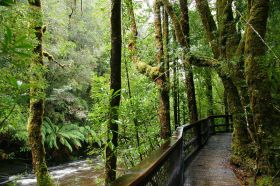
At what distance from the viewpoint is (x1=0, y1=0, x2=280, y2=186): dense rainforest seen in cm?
477

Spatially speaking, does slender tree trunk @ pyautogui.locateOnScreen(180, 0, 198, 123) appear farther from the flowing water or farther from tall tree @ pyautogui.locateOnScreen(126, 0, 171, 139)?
the flowing water

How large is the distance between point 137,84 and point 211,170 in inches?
186

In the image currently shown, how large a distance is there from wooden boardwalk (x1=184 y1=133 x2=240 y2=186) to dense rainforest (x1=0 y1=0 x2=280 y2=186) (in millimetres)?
515

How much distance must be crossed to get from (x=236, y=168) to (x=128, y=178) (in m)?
6.93

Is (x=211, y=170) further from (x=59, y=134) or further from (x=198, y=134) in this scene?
(x=59, y=134)

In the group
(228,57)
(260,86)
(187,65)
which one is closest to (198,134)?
(187,65)

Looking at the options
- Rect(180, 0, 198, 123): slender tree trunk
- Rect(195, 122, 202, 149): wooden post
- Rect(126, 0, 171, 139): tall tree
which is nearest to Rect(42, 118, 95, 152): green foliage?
Rect(126, 0, 171, 139): tall tree

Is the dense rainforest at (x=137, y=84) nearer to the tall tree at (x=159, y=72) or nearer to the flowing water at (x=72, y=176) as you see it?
the tall tree at (x=159, y=72)

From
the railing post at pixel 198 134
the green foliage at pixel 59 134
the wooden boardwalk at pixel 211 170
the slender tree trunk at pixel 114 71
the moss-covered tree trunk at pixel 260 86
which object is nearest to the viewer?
the slender tree trunk at pixel 114 71

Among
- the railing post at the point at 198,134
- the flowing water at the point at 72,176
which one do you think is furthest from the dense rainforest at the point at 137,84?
the railing post at the point at 198,134

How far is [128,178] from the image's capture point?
2367 mm

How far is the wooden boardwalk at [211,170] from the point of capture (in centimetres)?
684

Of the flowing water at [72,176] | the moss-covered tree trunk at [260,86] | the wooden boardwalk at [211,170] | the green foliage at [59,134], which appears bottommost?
the flowing water at [72,176]

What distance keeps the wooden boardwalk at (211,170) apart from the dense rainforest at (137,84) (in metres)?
0.51
